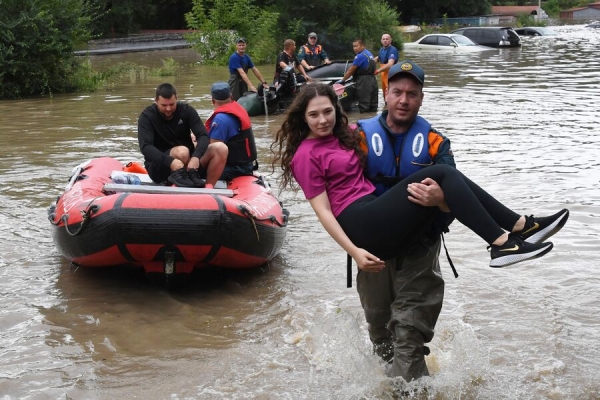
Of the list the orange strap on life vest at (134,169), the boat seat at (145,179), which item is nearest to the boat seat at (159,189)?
the boat seat at (145,179)

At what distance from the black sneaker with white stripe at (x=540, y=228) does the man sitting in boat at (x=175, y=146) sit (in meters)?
3.96

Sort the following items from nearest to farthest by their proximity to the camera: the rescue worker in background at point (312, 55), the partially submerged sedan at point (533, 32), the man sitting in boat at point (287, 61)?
the man sitting in boat at point (287, 61) < the rescue worker in background at point (312, 55) < the partially submerged sedan at point (533, 32)

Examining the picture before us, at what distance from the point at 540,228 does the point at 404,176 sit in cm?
70

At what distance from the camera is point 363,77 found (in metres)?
16.9

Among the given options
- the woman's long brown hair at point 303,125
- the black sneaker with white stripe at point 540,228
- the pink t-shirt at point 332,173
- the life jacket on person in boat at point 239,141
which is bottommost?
the life jacket on person in boat at point 239,141

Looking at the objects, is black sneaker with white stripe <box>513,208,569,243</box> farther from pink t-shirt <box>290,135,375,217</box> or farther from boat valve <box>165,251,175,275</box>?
boat valve <box>165,251,175,275</box>

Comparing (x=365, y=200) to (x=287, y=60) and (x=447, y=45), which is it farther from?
(x=447, y=45)

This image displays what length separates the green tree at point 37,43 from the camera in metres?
20.3

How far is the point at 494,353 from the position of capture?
18.5 ft

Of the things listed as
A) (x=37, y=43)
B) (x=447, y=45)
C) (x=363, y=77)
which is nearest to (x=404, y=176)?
(x=363, y=77)

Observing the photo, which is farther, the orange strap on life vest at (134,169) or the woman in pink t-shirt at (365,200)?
the orange strap on life vest at (134,169)

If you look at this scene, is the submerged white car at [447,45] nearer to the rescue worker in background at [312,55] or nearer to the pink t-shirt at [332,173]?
the rescue worker in background at [312,55]

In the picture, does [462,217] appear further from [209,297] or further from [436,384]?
[209,297]

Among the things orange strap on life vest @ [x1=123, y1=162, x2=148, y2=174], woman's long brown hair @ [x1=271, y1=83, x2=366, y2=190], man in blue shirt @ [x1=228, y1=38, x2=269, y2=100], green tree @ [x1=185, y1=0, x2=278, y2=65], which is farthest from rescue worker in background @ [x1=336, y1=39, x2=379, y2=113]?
green tree @ [x1=185, y1=0, x2=278, y2=65]
